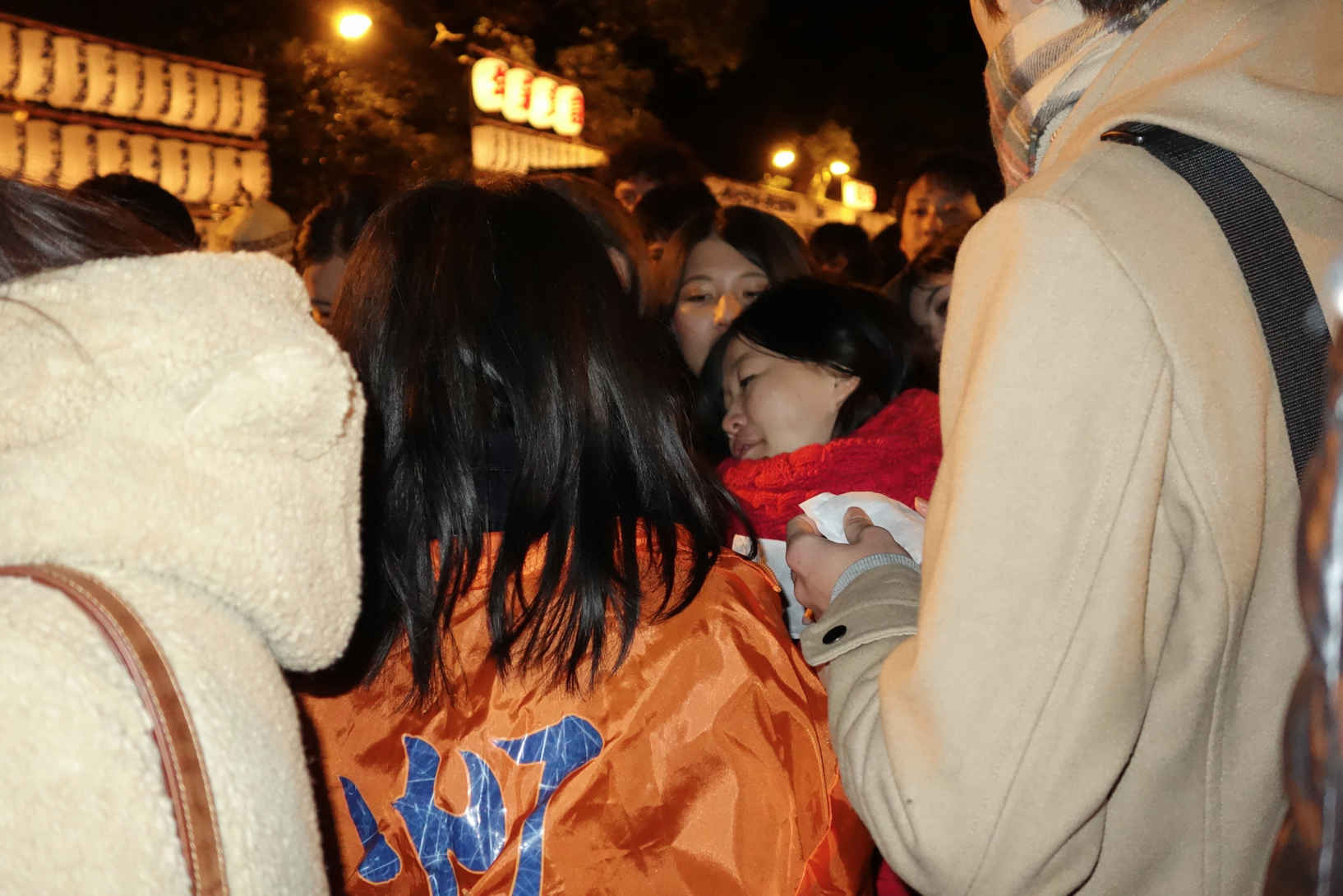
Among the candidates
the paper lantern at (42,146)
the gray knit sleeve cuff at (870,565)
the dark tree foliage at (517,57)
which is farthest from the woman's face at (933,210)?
the dark tree foliage at (517,57)

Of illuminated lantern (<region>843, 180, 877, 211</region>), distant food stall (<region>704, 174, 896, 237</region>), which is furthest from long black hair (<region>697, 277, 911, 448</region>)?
illuminated lantern (<region>843, 180, 877, 211</region>)

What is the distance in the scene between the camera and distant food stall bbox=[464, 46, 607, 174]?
32.5 feet

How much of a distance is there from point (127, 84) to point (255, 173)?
1.25m

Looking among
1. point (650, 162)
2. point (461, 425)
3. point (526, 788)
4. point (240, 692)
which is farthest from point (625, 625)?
point (650, 162)

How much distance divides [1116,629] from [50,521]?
83 cm

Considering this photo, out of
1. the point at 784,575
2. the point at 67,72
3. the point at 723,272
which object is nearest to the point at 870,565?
the point at 784,575

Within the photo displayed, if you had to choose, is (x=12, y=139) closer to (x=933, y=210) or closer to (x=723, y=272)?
(x=723, y=272)

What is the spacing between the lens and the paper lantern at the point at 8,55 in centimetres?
660

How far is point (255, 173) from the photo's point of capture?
27.9 ft

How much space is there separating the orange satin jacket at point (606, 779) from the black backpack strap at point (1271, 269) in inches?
30.8

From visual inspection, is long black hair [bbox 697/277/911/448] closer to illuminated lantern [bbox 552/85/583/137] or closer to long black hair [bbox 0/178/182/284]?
long black hair [bbox 0/178/182/284]

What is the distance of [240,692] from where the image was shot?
2.14 ft

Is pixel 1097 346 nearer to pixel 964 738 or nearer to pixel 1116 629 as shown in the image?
pixel 1116 629

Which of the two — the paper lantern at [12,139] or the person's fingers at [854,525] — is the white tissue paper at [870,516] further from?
the paper lantern at [12,139]
